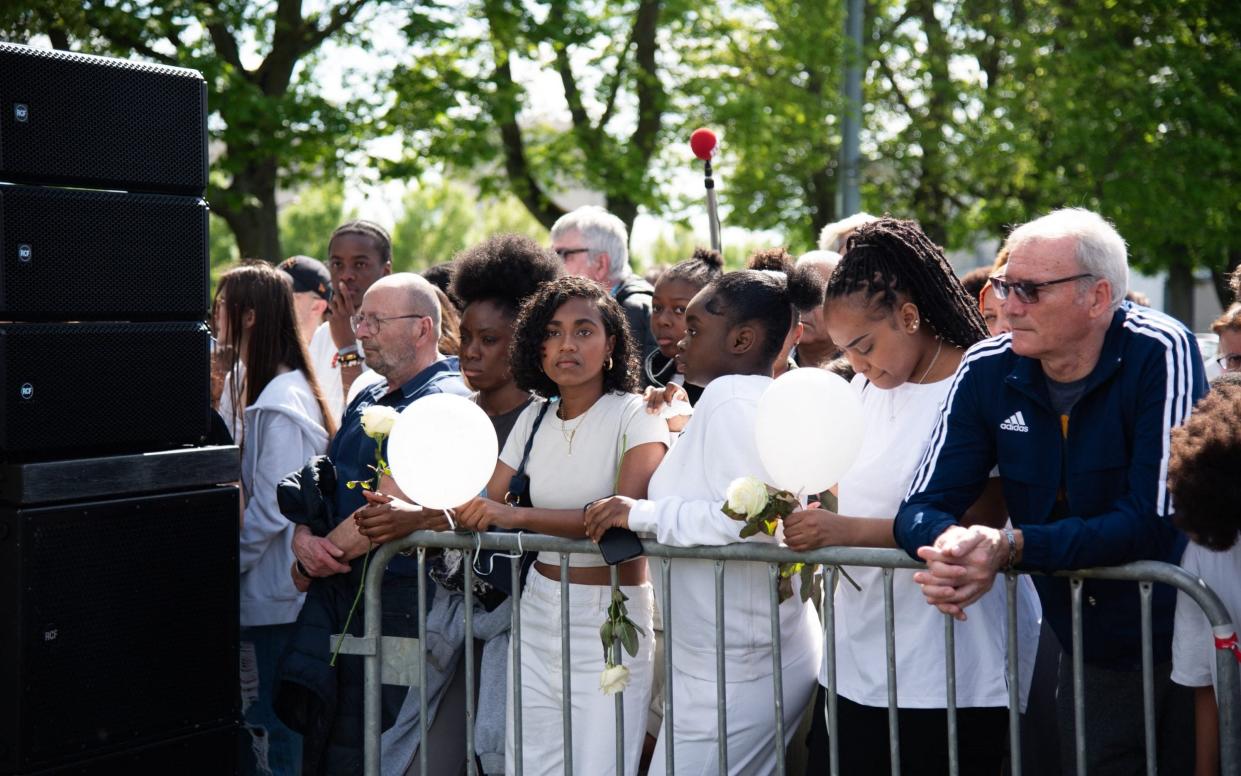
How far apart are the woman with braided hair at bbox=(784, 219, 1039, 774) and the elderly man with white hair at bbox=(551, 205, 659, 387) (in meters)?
2.46

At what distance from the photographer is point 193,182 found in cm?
413

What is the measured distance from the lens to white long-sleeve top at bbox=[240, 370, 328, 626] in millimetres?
5172

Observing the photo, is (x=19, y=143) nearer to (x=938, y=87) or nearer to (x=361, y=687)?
(x=361, y=687)

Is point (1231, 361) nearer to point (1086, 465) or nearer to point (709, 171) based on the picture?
point (1086, 465)

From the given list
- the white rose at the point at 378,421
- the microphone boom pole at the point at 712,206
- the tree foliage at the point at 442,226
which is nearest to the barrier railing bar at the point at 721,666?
the white rose at the point at 378,421

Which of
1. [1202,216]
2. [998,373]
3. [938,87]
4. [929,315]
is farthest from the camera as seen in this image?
[938,87]

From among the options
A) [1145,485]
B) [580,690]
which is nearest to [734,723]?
[580,690]

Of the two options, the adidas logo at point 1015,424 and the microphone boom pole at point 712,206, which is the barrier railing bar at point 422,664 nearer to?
the adidas logo at point 1015,424

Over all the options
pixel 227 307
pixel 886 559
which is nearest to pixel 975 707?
pixel 886 559

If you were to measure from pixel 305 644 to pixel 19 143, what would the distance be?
5.93ft

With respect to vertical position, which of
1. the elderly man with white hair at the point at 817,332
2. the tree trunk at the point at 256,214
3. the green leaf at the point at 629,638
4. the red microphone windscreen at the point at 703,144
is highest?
the tree trunk at the point at 256,214

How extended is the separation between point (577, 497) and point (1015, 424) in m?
1.36

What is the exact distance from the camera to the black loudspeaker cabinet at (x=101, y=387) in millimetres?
3730

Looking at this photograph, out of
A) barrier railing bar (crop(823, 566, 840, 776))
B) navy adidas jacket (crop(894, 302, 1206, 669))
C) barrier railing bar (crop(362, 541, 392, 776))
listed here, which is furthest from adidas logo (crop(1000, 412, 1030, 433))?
barrier railing bar (crop(362, 541, 392, 776))
